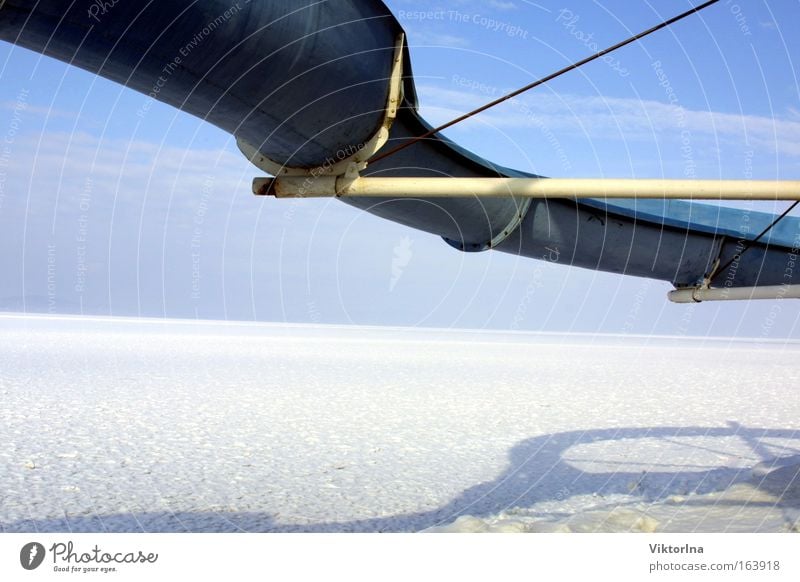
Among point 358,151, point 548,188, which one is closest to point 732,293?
point 548,188

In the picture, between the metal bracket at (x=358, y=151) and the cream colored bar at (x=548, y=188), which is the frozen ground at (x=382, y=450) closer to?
the cream colored bar at (x=548, y=188)

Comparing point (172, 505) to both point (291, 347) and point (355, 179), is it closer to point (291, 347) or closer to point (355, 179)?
point (355, 179)

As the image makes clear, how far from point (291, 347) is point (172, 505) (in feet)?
97.1

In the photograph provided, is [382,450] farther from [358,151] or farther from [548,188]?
[548,188]

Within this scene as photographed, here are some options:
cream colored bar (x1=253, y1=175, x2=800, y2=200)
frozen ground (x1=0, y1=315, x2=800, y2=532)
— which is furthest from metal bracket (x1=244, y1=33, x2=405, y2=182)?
frozen ground (x1=0, y1=315, x2=800, y2=532)

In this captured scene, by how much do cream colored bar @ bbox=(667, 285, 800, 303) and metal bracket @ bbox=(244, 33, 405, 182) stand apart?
4.06m

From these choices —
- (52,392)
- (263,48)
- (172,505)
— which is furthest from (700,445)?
(52,392)

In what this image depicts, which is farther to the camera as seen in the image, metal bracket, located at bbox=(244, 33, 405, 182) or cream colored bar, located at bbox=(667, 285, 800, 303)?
cream colored bar, located at bbox=(667, 285, 800, 303)

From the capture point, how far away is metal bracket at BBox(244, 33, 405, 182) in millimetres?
4844

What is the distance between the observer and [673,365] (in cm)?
3647

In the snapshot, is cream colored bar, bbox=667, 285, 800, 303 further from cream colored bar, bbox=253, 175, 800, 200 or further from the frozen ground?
cream colored bar, bbox=253, 175, 800, 200

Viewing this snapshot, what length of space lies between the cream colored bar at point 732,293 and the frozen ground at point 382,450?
218 centimetres

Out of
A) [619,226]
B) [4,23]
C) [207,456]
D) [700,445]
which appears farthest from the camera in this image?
[700,445]

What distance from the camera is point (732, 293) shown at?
7.59 m
